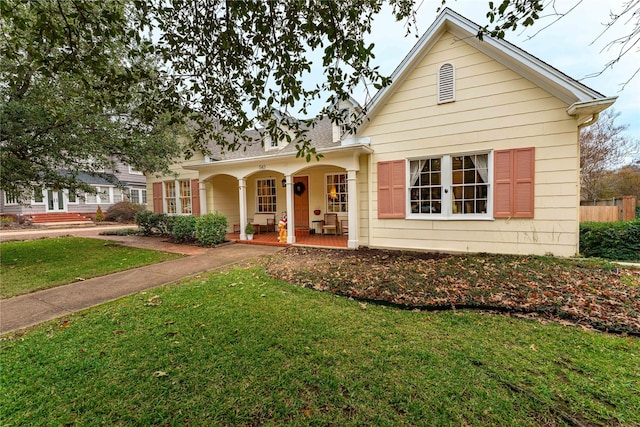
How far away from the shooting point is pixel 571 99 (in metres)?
5.98

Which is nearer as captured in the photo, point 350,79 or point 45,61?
point 45,61

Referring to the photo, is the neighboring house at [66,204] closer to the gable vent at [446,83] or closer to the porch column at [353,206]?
the porch column at [353,206]

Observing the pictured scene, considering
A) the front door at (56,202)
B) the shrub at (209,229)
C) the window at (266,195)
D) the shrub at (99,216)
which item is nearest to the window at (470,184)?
the shrub at (209,229)

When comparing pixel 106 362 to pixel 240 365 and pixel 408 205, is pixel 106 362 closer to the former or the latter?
pixel 240 365

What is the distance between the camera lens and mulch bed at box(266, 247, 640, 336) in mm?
3723

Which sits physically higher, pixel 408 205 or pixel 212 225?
pixel 408 205

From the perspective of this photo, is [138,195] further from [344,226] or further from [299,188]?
[344,226]

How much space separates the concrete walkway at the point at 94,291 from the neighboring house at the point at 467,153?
3.37 meters

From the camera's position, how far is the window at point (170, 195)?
13172 mm

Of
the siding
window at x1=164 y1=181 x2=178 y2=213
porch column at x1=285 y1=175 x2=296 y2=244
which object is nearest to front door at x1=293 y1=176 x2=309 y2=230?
porch column at x1=285 y1=175 x2=296 y2=244

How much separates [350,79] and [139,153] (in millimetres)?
8047

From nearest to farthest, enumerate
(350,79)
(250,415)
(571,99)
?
(250,415), (350,79), (571,99)

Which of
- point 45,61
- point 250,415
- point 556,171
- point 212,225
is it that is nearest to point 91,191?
point 212,225

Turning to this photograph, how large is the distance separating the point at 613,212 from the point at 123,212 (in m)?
27.7
